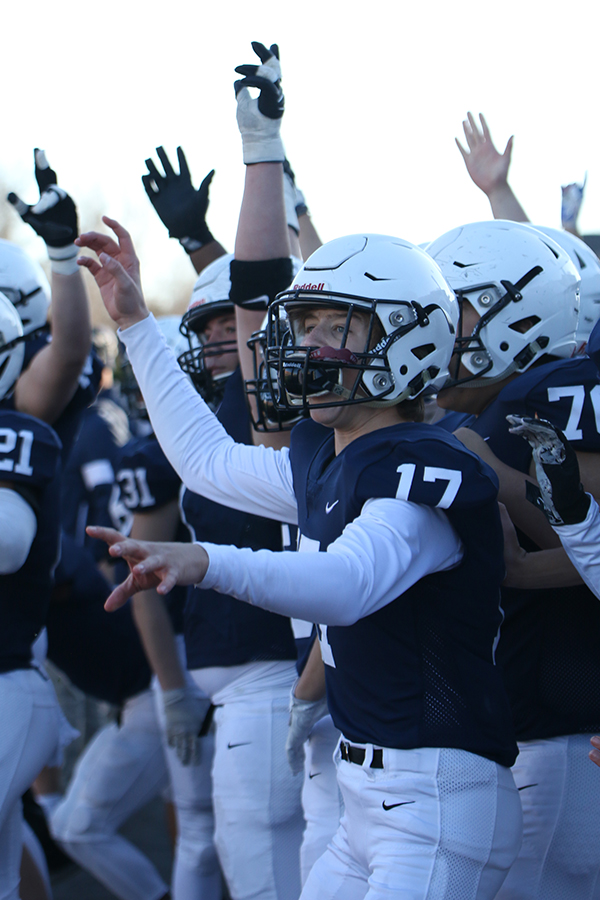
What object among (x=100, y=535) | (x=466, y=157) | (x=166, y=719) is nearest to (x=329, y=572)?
(x=100, y=535)

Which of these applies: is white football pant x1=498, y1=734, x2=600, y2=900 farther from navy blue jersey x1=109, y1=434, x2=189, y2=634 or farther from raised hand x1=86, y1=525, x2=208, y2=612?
navy blue jersey x1=109, y1=434, x2=189, y2=634

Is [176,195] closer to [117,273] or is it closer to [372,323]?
[117,273]

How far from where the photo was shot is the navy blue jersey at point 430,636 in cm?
177

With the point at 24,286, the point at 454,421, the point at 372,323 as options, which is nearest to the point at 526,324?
the point at 454,421

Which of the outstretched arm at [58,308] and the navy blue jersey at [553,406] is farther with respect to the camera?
the outstretched arm at [58,308]

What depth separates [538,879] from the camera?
2.21 m

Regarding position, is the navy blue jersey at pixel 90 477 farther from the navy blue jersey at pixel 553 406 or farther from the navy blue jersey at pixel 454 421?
the navy blue jersey at pixel 553 406

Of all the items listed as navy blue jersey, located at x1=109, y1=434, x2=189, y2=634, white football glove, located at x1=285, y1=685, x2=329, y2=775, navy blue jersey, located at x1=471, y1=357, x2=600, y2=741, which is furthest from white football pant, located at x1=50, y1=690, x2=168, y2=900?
navy blue jersey, located at x1=471, y1=357, x2=600, y2=741

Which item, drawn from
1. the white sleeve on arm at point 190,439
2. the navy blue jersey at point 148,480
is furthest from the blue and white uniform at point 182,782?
the white sleeve on arm at point 190,439

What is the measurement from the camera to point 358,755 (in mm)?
1874

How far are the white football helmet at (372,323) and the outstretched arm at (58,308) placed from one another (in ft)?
4.43

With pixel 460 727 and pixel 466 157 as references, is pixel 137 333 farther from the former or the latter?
pixel 466 157

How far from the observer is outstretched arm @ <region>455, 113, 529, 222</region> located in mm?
3809

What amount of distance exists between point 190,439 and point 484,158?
2253mm
